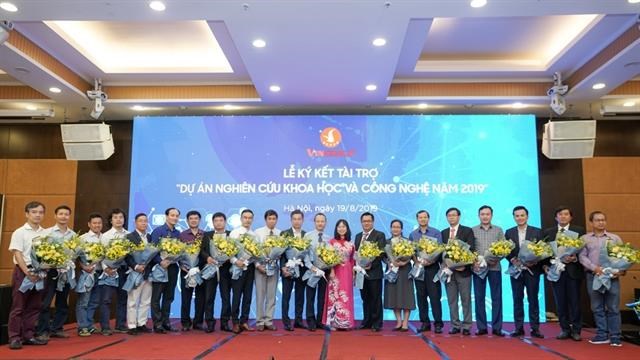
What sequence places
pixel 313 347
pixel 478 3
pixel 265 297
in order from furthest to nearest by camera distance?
pixel 265 297
pixel 313 347
pixel 478 3

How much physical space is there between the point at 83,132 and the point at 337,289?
4.60m

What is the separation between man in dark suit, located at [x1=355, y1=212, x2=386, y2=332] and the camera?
232 inches

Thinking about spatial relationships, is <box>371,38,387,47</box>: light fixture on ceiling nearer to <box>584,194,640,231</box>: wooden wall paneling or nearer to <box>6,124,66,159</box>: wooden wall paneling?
<box>584,194,640,231</box>: wooden wall paneling

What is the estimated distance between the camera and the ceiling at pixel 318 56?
4.92 meters

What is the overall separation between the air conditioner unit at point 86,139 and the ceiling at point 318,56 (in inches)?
14.5

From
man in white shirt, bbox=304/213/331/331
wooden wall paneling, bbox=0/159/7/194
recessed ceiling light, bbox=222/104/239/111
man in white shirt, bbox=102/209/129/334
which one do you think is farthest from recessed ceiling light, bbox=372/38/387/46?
wooden wall paneling, bbox=0/159/7/194

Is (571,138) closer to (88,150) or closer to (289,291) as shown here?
(289,291)

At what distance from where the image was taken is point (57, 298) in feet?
18.0

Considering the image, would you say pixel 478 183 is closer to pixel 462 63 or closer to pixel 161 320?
pixel 462 63

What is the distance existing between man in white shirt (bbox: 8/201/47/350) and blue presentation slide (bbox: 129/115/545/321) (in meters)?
3.01

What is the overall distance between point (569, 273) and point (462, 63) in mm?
3154

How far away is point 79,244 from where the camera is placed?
17.4 feet

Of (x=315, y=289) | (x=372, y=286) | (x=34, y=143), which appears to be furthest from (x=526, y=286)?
(x=34, y=143)

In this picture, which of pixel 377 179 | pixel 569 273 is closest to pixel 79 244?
pixel 377 179
